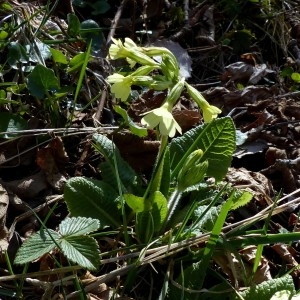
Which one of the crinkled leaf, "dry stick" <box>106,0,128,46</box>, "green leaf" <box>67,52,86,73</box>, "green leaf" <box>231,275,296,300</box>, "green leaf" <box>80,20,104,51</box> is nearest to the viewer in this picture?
"green leaf" <box>231,275,296,300</box>

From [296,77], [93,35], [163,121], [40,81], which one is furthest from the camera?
[296,77]

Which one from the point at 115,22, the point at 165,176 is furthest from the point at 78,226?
the point at 115,22

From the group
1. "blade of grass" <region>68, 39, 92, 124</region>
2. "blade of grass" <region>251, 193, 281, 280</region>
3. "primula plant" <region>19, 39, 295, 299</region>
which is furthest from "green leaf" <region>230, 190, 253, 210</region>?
"blade of grass" <region>68, 39, 92, 124</region>

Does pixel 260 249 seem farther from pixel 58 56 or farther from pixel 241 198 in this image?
pixel 58 56

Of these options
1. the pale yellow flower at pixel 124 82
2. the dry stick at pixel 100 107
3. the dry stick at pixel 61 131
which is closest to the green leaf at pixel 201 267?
the pale yellow flower at pixel 124 82

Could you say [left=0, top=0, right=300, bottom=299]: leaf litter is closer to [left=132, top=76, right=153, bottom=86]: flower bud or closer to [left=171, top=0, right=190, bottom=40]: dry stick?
[left=171, top=0, right=190, bottom=40]: dry stick

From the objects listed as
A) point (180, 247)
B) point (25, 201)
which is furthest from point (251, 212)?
point (25, 201)
